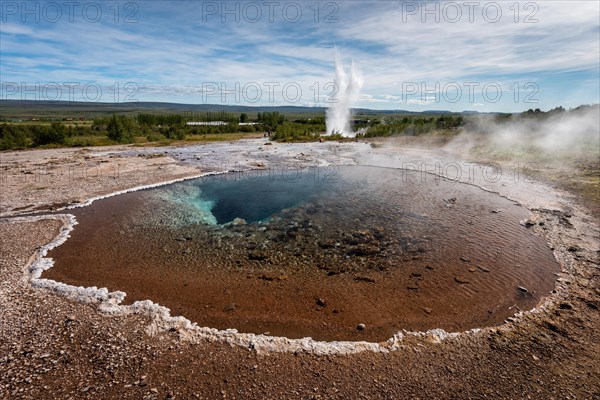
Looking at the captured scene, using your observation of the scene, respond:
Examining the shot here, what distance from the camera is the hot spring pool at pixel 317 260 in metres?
9.83

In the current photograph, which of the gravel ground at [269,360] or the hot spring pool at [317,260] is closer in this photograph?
the gravel ground at [269,360]

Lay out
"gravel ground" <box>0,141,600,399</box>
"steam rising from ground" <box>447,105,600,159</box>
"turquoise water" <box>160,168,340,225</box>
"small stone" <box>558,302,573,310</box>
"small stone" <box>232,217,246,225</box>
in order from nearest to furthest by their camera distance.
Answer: "gravel ground" <box>0,141,600,399</box> → "small stone" <box>558,302,573,310</box> → "small stone" <box>232,217,246,225</box> → "turquoise water" <box>160,168,340,225</box> → "steam rising from ground" <box>447,105,600,159</box>

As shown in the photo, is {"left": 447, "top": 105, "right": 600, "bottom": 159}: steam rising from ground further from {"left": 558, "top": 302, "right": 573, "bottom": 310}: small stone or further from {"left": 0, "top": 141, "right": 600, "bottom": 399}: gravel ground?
{"left": 0, "top": 141, "right": 600, "bottom": 399}: gravel ground

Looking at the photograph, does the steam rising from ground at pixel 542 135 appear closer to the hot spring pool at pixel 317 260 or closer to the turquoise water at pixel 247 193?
the hot spring pool at pixel 317 260

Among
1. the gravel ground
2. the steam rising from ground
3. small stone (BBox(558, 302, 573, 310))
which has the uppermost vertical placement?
the steam rising from ground

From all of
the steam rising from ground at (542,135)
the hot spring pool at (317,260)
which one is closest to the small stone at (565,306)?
the hot spring pool at (317,260)

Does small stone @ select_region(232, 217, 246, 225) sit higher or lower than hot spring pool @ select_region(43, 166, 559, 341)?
higher

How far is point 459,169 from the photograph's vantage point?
33312mm

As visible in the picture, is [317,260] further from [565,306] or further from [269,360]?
[565,306]

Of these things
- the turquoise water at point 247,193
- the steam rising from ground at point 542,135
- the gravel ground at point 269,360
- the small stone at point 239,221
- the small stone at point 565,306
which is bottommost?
the gravel ground at point 269,360

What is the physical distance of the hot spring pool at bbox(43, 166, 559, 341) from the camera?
9.83 m

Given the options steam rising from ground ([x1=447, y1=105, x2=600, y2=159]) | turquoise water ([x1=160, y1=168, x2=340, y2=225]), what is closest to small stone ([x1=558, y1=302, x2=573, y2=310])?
turquoise water ([x1=160, y1=168, x2=340, y2=225])

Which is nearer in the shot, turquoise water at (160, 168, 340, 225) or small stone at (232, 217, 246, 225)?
small stone at (232, 217, 246, 225)

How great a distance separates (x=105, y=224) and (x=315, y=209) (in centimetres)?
1311
